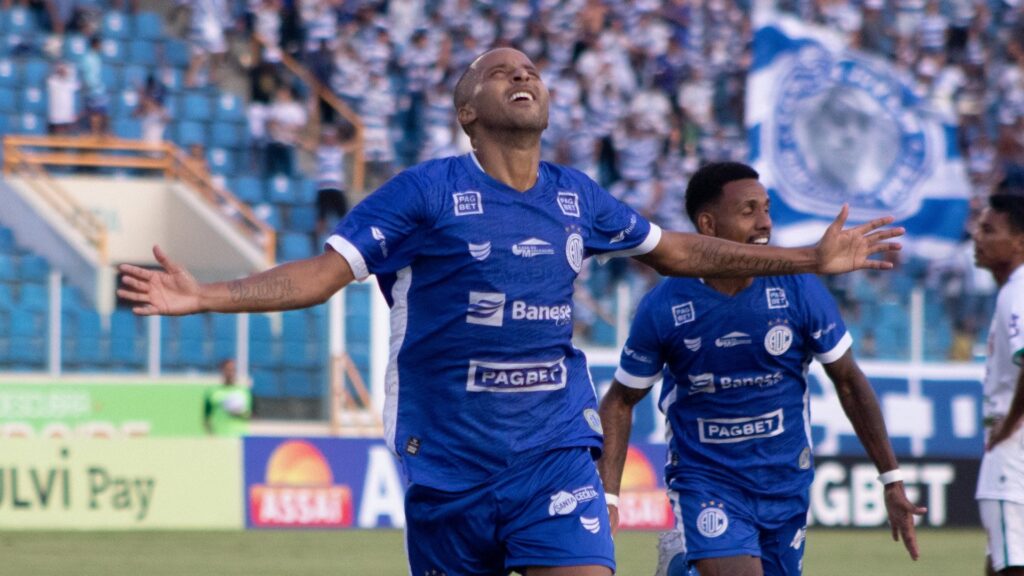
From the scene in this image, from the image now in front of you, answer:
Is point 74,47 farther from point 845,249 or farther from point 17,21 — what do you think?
point 845,249

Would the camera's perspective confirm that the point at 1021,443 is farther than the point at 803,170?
No

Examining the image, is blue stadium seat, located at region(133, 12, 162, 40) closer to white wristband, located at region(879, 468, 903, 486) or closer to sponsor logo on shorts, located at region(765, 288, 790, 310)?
sponsor logo on shorts, located at region(765, 288, 790, 310)

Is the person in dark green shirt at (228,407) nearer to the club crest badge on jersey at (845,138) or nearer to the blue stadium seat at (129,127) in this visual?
the blue stadium seat at (129,127)

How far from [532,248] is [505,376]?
0.42m

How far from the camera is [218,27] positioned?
24.9 m

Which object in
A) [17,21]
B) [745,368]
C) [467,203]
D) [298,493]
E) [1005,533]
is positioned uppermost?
[17,21]

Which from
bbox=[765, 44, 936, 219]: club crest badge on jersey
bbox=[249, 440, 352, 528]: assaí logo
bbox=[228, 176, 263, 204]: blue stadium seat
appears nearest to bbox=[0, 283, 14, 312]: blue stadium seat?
bbox=[249, 440, 352, 528]: assaí logo

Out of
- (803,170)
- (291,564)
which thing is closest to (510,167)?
(291,564)

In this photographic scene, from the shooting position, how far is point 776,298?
7.61 metres

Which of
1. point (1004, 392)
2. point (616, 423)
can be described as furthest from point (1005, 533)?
point (616, 423)

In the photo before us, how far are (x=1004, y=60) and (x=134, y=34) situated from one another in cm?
1387

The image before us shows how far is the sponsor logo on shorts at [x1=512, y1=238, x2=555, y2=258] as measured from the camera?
19.5 ft

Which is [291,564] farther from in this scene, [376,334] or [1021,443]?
[1021,443]

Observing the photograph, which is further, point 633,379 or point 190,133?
point 190,133
